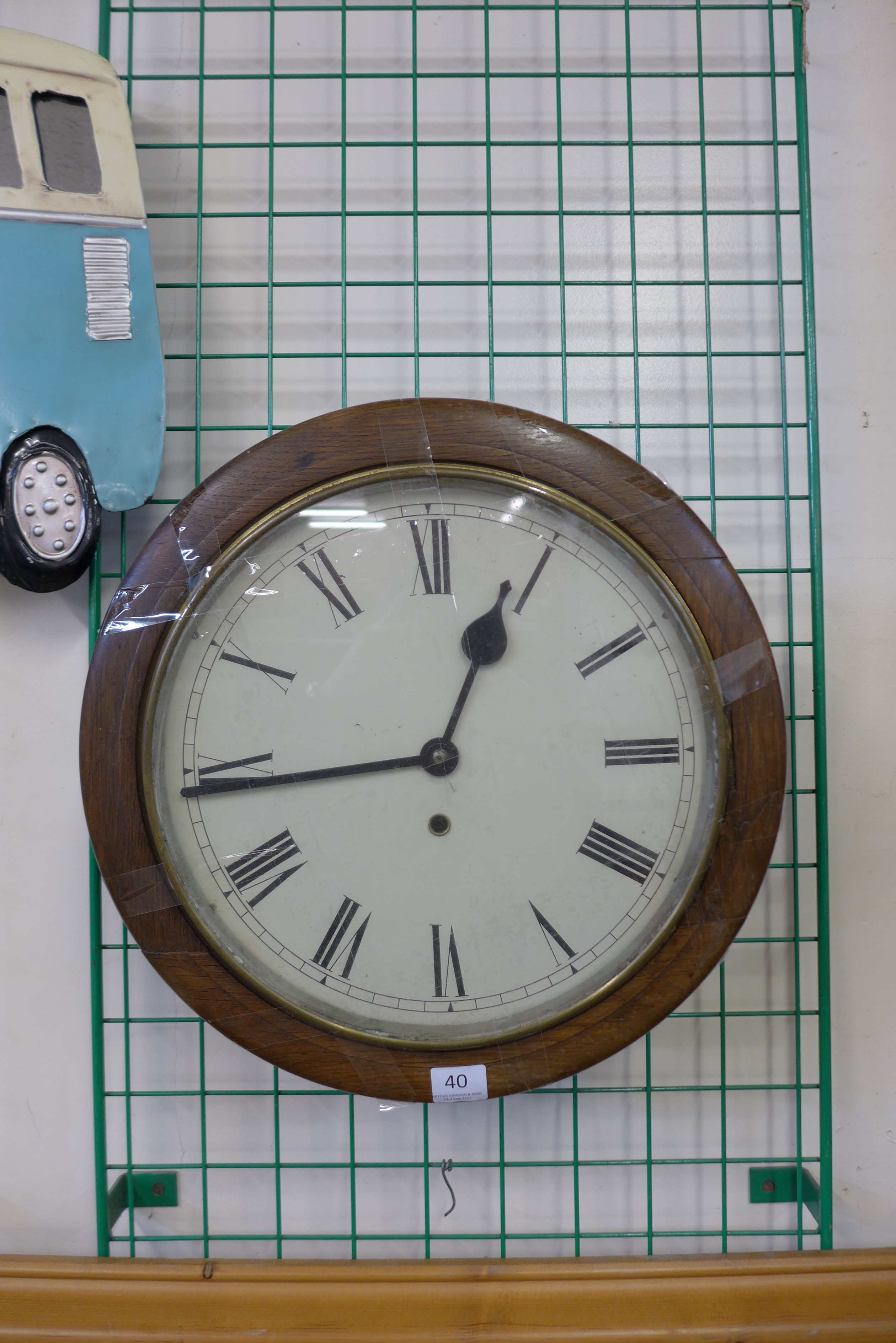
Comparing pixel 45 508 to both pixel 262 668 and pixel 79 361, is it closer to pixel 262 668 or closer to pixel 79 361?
pixel 79 361

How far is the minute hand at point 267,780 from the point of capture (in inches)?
26.8

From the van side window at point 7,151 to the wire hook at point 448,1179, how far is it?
1.05 metres

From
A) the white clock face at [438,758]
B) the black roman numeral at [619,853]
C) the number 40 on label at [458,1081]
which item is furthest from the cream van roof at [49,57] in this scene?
the number 40 on label at [458,1081]

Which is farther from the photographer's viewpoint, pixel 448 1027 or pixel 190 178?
pixel 190 178

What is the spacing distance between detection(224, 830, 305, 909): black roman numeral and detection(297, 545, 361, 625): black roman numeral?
0.20 m

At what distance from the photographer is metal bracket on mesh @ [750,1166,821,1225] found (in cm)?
83

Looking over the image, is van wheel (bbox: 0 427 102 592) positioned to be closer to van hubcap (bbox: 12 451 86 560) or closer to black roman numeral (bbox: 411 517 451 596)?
van hubcap (bbox: 12 451 86 560)

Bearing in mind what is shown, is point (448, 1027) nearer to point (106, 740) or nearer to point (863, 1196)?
point (106, 740)

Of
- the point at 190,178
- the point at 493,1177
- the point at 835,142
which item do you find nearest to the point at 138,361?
the point at 190,178

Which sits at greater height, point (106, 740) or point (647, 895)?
point (106, 740)

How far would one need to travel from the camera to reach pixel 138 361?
743mm

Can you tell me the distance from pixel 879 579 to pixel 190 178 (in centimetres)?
89

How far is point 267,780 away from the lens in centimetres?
68

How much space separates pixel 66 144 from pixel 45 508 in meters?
0.34
